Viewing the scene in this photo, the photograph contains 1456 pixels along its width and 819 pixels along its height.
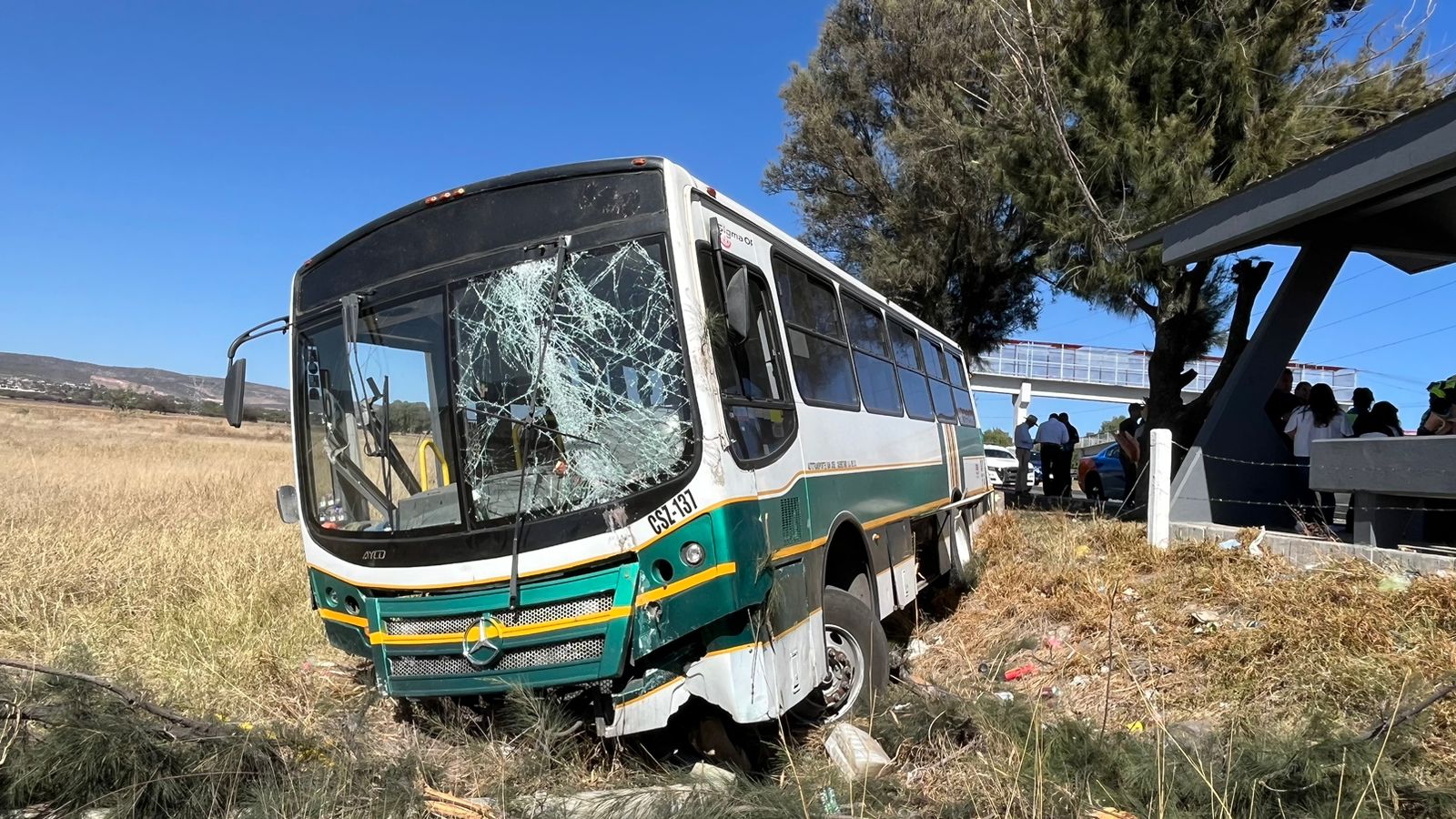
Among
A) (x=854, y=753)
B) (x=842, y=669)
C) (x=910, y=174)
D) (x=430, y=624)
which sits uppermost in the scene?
(x=910, y=174)

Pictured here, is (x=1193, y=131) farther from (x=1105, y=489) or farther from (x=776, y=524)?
(x=776, y=524)

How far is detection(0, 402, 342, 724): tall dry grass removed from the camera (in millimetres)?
5559

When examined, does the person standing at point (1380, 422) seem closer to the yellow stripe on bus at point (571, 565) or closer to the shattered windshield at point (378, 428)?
the yellow stripe on bus at point (571, 565)

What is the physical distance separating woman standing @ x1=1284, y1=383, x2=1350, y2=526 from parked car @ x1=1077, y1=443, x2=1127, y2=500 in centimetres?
812

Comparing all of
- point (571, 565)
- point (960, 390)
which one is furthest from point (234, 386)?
point (960, 390)

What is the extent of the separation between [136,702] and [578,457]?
2.08 meters

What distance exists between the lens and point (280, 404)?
19.3 feet

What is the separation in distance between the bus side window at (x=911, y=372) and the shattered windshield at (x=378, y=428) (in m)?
4.30

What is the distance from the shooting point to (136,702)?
3.72 meters

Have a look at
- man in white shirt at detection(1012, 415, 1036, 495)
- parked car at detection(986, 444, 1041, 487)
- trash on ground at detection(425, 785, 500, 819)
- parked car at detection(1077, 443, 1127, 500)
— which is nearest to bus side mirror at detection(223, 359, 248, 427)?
trash on ground at detection(425, 785, 500, 819)

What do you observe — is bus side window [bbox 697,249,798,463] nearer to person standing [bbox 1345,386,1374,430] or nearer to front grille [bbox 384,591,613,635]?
front grille [bbox 384,591,613,635]

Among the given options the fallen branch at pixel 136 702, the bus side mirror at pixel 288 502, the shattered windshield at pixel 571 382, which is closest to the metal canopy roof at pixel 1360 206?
the shattered windshield at pixel 571 382

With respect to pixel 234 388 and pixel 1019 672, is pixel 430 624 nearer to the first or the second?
pixel 234 388

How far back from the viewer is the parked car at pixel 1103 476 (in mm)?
17750
